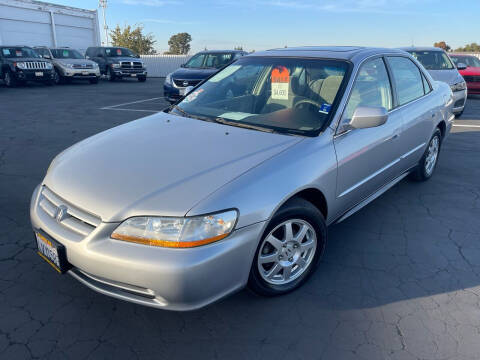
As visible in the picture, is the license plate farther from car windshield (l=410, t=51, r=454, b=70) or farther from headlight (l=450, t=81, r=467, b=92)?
car windshield (l=410, t=51, r=454, b=70)

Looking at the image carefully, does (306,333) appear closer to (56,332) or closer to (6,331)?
(56,332)

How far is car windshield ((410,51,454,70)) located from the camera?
911cm

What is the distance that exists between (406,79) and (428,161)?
124 cm

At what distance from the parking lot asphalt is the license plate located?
1.34ft

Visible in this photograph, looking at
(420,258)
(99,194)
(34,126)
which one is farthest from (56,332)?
(34,126)

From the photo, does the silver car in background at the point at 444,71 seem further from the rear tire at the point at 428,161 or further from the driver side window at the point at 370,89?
the driver side window at the point at 370,89

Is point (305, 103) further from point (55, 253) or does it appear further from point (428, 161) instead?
point (428, 161)

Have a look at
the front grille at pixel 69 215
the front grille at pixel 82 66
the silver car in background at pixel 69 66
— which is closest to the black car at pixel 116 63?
the silver car in background at pixel 69 66

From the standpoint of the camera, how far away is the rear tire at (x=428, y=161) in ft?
15.2

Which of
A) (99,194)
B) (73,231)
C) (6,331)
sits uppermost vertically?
(99,194)

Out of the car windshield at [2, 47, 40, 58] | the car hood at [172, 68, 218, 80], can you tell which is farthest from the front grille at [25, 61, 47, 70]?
the car hood at [172, 68, 218, 80]

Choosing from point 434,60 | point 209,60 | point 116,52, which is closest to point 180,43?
point 116,52

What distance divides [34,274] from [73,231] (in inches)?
39.3

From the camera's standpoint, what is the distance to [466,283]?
9.25ft
